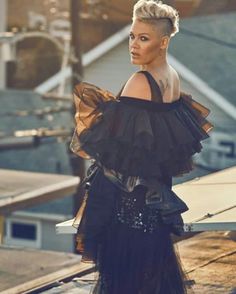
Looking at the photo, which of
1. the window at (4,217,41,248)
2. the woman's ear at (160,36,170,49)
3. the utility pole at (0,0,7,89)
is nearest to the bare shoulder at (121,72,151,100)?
the woman's ear at (160,36,170,49)

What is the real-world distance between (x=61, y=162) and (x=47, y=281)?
17290 millimetres

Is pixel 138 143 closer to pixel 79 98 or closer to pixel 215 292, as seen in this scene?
pixel 79 98

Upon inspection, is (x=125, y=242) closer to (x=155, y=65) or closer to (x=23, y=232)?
(x=155, y=65)

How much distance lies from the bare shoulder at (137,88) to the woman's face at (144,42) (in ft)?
0.54

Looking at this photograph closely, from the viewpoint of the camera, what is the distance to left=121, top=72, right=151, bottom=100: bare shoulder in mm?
5996

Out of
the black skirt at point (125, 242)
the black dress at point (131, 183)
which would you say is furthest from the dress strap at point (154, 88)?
the black skirt at point (125, 242)

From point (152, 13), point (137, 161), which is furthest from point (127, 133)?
point (152, 13)

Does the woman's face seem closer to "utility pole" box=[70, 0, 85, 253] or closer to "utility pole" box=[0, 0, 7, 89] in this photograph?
"utility pole" box=[70, 0, 85, 253]

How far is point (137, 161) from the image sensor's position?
19.7ft

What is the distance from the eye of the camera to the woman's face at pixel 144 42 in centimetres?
610

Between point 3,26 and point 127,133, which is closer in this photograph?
point 127,133

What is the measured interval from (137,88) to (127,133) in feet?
0.88

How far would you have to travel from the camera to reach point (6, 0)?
3334 cm

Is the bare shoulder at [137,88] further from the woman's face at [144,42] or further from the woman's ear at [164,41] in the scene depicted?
the woman's ear at [164,41]
